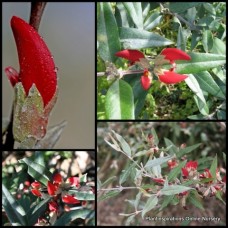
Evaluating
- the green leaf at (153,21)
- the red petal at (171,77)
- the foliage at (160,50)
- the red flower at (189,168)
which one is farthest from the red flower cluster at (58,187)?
the green leaf at (153,21)

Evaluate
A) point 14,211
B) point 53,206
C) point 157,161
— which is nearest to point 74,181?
point 53,206

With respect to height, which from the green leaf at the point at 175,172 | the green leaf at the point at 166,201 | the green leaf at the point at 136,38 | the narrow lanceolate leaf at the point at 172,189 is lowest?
the green leaf at the point at 166,201

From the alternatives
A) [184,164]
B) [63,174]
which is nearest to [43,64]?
[63,174]

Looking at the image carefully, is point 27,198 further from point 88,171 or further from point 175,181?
point 175,181

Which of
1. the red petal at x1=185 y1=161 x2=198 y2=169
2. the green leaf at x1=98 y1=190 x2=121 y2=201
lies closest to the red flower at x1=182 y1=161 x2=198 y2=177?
the red petal at x1=185 y1=161 x2=198 y2=169

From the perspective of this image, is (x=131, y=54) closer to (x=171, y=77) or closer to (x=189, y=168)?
(x=171, y=77)

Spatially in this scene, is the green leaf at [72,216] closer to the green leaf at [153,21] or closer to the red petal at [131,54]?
the red petal at [131,54]
